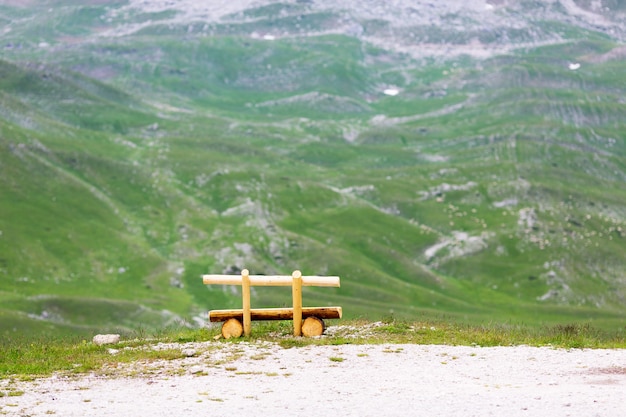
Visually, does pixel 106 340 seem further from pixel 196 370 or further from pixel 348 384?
pixel 348 384

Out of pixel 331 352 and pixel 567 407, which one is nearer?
pixel 567 407

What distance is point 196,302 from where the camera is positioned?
635ft

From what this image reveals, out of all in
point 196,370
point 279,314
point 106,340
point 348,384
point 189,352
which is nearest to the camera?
point 348,384

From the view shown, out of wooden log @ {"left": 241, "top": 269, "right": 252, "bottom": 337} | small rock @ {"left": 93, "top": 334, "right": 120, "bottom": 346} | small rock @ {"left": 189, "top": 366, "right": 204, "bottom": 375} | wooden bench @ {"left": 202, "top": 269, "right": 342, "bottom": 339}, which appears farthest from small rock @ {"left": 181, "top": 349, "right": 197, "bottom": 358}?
small rock @ {"left": 93, "top": 334, "right": 120, "bottom": 346}

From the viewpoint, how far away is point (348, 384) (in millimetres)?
26875

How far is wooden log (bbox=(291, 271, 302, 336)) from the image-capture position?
34.9 meters

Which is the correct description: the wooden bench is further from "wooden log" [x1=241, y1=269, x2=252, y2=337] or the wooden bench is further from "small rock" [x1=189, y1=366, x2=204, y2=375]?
"small rock" [x1=189, y1=366, x2=204, y2=375]

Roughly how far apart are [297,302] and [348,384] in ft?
28.5

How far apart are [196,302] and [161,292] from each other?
33.5 ft

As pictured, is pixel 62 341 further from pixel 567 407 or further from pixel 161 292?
pixel 161 292

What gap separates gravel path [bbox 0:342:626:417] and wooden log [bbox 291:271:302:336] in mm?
2486

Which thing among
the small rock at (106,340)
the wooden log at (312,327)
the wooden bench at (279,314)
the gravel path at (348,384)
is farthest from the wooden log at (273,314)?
the small rock at (106,340)

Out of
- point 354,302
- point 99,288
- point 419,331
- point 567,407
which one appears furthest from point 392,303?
point 567,407

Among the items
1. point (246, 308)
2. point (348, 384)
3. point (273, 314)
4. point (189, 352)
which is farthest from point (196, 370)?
point (273, 314)
